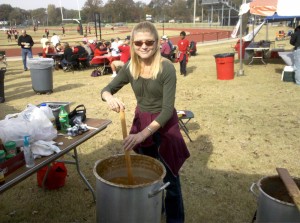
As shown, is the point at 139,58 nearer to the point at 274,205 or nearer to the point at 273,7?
the point at 274,205

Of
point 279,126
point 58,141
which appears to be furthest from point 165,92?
point 279,126

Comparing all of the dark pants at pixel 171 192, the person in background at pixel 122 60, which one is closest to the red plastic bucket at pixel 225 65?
the person in background at pixel 122 60

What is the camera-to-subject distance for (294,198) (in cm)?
209

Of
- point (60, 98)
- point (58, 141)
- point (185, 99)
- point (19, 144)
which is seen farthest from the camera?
point (60, 98)

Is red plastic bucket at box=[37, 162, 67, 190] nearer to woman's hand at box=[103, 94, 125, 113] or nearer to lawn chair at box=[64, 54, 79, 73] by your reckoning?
woman's hand at box=[103, 94, 125, 113]

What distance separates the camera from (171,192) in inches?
104

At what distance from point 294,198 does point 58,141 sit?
6.66 feet

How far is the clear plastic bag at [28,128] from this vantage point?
2.46m

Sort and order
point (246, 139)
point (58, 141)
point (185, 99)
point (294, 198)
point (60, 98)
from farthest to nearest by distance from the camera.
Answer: point (60, 98) → point (185, 99) → point (246, 139) → point (58, 141) → point (294, 198)

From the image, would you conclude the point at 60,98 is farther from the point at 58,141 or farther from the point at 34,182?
the point at 58,141

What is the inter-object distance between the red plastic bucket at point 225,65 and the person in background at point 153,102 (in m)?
7.91

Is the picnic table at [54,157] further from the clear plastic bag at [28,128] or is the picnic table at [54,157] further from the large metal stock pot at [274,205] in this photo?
the large metal stock pot at [274,205]

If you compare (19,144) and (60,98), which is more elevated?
(19,144)

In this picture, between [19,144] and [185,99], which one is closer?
[19,144]
